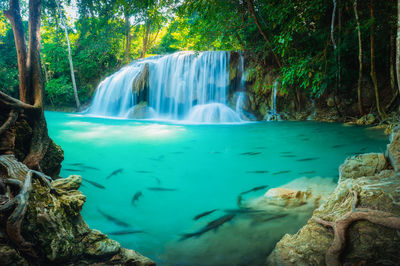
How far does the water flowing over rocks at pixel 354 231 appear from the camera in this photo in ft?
4.58

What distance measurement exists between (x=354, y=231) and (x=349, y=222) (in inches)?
2.4

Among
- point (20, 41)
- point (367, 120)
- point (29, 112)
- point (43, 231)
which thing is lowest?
point (43, 231)

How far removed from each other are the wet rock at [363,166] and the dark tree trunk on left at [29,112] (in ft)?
12.4

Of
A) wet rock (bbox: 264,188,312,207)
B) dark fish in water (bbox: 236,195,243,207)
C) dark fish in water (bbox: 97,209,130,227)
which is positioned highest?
wet rock (bbox: 264,188,312,207)

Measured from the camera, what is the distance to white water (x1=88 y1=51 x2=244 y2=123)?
472 inches

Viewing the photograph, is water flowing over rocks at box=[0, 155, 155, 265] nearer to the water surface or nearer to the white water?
the water surface

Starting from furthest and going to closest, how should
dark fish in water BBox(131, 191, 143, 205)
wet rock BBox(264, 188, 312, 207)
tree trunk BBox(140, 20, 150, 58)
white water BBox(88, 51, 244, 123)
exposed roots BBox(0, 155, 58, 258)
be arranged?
tree trunk BBox(140, 20, 150, 58) → white water BBox(88, 51, 244, 123) → dark fish in water BBox(131, 191, 143, 205) → wet rock BBox(264, 188, 312, 207) → exposed roots BBox(0, 155, 58, 258)

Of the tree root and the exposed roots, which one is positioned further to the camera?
the tree root

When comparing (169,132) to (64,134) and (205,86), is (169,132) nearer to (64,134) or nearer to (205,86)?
(64,134)

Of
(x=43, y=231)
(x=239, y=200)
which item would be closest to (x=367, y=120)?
(x=239, y=200)

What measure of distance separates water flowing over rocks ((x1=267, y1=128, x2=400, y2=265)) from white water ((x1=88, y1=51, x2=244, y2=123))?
9204 millimetres

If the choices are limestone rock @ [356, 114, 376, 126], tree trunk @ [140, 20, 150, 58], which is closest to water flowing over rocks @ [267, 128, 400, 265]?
limestone rock @ [356, 114, 376, 126]

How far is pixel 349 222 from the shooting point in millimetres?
1552

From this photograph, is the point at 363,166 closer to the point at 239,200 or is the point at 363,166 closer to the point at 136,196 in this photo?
the point at 239,200
